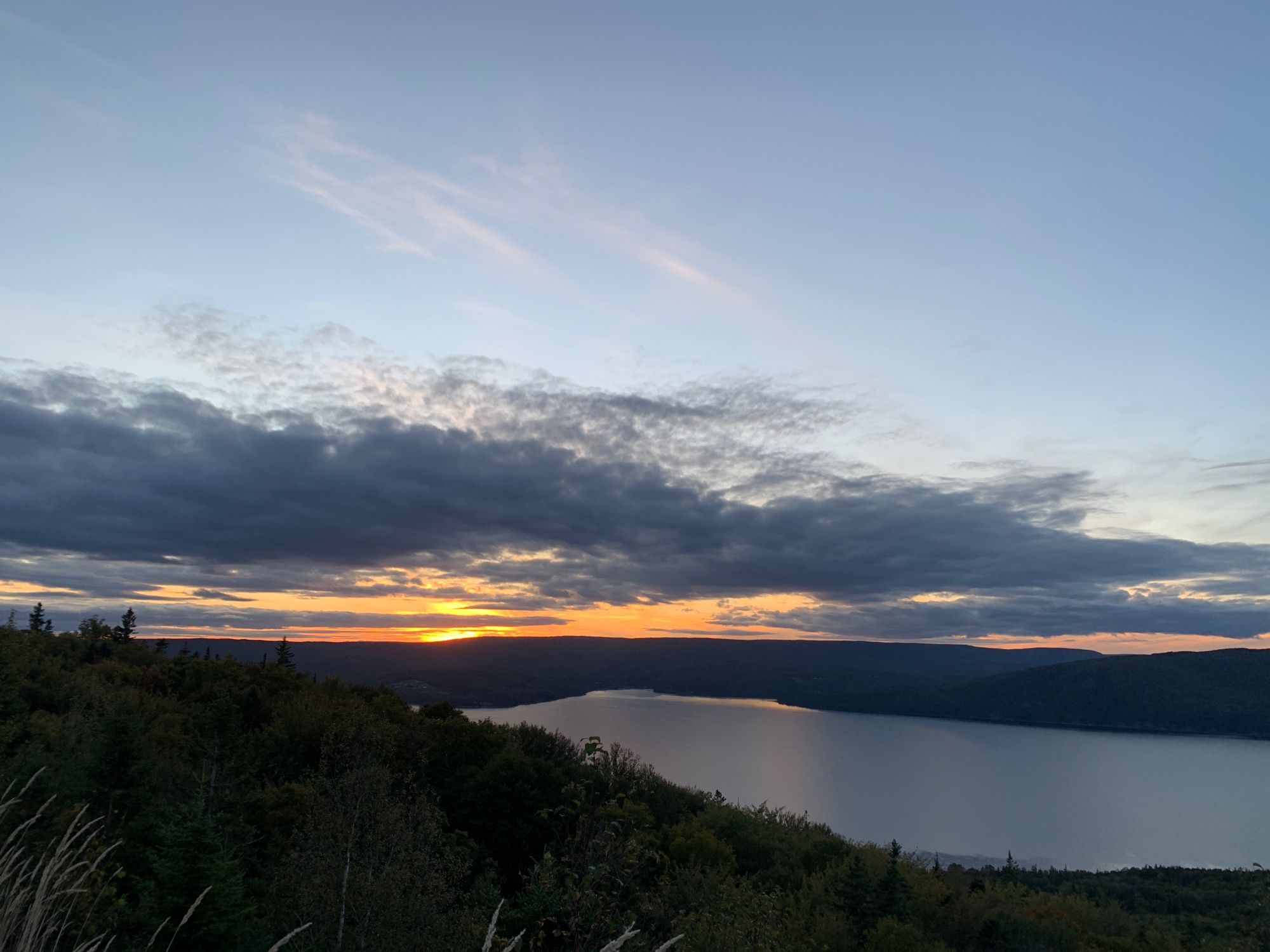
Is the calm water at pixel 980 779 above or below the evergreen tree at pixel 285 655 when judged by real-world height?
below

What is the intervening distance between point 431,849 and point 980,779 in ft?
389

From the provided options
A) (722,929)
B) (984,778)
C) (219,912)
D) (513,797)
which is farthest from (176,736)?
(984,778)

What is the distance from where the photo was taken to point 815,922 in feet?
76.7

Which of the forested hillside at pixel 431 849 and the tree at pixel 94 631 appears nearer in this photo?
the forested hillside at pixel 431 849

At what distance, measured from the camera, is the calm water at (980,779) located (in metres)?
80.0

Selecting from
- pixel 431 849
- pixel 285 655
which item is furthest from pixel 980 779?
pixel 431 849

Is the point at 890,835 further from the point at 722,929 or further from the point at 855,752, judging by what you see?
the point at 722,929

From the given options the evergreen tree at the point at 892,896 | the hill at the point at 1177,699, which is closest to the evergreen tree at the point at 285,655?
the evergreen tree at the point at 892,896

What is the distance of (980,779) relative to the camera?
113875 mm

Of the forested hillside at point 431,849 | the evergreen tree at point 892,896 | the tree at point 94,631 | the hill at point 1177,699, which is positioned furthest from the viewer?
the hill at point 1177,699

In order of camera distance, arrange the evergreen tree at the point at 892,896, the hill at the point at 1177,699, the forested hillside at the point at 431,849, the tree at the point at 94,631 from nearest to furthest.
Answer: the forested hillside at the point at 431,849 < the evergreen tree at the point at 892,896 < the tree at the point at 94,631 < the hill at the point at 1177,699

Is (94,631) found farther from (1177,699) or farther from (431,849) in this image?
(1177,699)

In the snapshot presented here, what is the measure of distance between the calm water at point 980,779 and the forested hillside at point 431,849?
28.3 m

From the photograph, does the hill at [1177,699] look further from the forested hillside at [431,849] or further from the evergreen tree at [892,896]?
the evergreen tree at [892,896]
